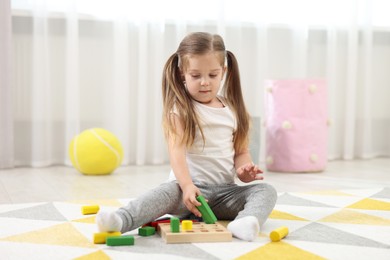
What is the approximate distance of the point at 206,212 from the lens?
1.11 m

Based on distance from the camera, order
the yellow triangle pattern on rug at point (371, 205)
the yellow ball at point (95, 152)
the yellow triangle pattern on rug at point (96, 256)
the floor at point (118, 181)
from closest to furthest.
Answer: the yellow triangle pattern on rug at point (96, 256)
the yellow triangle pattern on rug at point (371, 205)
the floor at point (118, 181)
the yellow ball at point (95, 152)

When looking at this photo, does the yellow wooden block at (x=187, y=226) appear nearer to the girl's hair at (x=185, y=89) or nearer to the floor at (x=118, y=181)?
the girl's hair at (x=185, y=89)

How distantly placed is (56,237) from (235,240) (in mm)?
337

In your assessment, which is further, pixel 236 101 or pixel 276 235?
pixel 236 101

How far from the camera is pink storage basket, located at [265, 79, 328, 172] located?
2195mm

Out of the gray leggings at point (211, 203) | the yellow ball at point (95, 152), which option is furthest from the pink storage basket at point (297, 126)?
the gray leggings at point (211, 203)

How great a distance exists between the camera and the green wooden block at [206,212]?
1.11 m

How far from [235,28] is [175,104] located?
4.30ft

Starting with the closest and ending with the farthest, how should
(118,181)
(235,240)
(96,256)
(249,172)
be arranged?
(96,256) → (235,240) → (249,172) → (118,181)

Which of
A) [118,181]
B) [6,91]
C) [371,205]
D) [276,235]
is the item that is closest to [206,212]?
[276,235]

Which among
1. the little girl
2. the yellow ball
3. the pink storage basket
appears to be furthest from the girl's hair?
the pink storage basket

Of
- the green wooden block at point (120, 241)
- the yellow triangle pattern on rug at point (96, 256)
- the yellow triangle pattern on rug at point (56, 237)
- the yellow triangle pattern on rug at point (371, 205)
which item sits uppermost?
the green wooden block at point (120, 241)

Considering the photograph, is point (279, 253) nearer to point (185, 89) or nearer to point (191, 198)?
point (191, 198)

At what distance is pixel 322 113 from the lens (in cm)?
225
